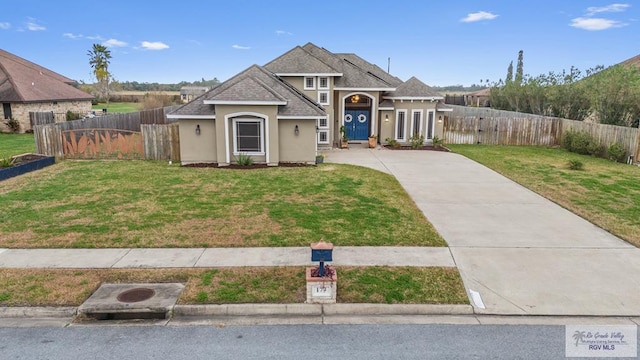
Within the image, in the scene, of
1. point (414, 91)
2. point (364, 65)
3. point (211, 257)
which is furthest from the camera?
point (364, 65)

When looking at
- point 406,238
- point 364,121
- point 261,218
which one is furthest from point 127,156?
point 406,238

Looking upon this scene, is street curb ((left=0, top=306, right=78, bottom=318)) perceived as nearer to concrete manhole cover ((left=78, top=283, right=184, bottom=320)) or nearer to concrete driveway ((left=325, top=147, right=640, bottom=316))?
concrete manhole cover ((left=78, top=283, right=184, bottom=320))

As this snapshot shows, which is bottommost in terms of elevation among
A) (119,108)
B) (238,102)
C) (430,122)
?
(430,122)

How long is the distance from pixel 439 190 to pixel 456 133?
549 inches

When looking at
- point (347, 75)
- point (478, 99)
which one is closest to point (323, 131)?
point (347, 75)

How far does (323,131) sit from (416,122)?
5.61m

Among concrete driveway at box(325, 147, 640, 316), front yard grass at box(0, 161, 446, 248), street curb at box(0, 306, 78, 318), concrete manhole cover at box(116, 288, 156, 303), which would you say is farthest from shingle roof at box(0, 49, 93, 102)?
concrete driveway at box(325, 147, 640, 316)

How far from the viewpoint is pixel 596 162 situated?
778 inches

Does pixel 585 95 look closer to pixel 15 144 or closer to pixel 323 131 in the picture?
pixel 323 131

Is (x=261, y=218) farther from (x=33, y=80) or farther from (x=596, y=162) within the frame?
(x=33, y=80)

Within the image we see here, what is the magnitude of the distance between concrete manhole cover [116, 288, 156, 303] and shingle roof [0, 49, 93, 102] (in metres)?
29.2

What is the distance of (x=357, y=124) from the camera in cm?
2514

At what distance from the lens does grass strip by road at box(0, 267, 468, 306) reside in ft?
21.1

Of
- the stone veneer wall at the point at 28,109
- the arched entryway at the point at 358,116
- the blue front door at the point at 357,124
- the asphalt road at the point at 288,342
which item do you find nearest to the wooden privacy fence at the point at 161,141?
the arched entryway at the point at 358,116
